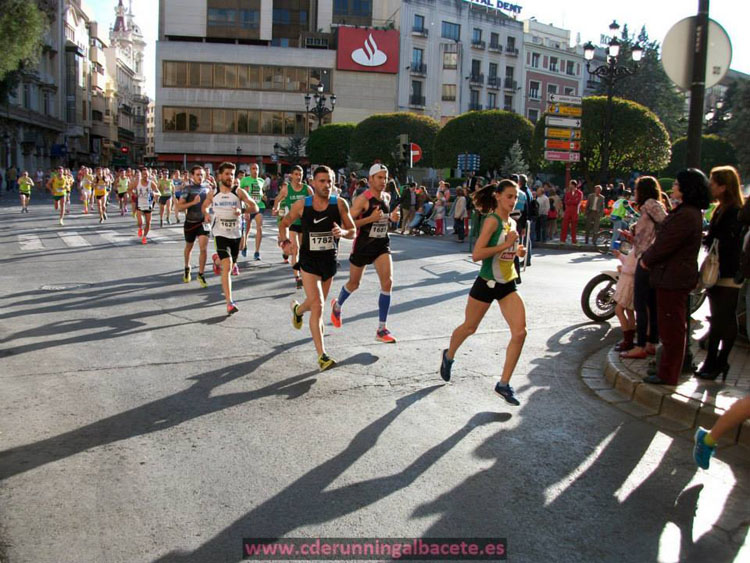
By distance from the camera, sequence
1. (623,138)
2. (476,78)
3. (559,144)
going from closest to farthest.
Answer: (559,144) → (623,138) → (476,78)

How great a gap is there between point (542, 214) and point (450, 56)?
53231 mm

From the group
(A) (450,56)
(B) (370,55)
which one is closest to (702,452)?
(B) (370,55)

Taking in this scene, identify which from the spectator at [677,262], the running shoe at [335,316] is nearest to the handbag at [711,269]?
the spectator at [677,262]

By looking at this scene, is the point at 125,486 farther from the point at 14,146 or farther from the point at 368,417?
the point at 14,146

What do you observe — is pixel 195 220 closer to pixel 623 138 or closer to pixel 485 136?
pixel 623 138

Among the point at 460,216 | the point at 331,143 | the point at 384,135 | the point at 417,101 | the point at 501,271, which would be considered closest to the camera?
the point at 501,271

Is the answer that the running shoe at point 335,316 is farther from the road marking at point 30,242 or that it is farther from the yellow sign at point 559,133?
the yellow sign at point 559,133

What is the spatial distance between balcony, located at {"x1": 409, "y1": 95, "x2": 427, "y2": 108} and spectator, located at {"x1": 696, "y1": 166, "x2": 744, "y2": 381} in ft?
214

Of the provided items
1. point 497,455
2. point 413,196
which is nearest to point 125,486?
point 497,455

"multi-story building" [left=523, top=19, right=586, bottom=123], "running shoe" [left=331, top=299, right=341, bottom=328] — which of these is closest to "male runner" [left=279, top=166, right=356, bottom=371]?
"running shoe" [left=331, top=299, right=341, bottom=328]

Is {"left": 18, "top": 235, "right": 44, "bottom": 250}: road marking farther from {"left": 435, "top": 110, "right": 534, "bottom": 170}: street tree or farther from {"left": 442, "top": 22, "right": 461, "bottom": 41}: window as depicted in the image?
{"left": 442, "top": 22, "right": 461, "bottom": 41}: window

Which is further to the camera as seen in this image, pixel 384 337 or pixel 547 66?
pixel 547 66

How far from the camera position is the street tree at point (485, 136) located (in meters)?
46.3

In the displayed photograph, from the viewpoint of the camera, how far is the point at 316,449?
4426 millimetres
